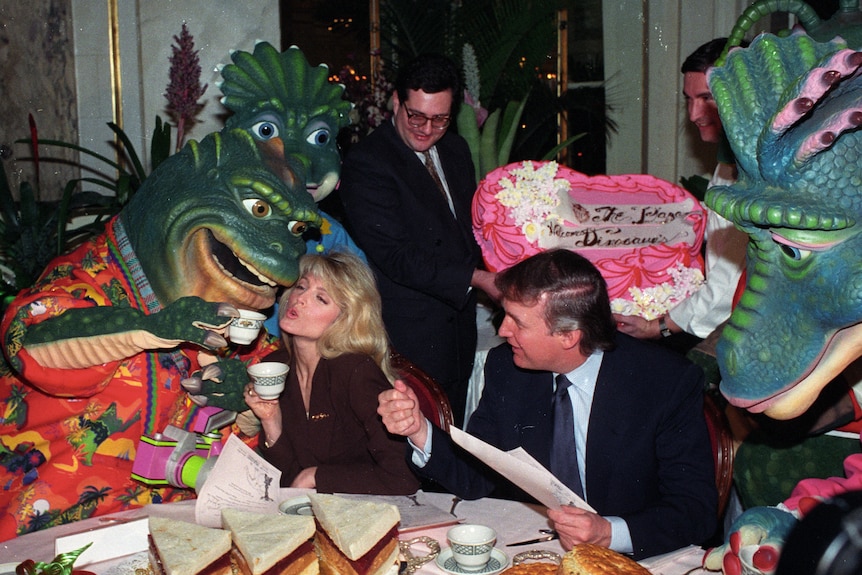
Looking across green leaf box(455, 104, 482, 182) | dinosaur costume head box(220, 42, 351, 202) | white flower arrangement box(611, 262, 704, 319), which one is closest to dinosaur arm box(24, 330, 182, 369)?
dinosaur costume head box(220, 42, 351, 202)

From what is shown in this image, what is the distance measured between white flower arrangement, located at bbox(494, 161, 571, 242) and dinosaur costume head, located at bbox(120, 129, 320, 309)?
3.90ft

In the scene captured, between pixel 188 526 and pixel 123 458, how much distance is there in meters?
0.51

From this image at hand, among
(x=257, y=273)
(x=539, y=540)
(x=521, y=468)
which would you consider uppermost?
(x=257, y=273)

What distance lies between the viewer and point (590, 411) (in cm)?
242

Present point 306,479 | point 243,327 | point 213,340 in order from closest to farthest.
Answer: point 213,340 < point 243,327 < point 306,479

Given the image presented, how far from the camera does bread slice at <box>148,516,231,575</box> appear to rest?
5.74 feet

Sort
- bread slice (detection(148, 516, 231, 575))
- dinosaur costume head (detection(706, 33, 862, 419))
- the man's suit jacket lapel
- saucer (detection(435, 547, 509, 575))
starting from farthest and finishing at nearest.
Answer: the man's suit jacket lapel, saucer (detection(435, 547, 509, 575)), bread slice (detection(148, 516, 231, 575)), dinosaur costume head (detection(706, 33, 862, 419))

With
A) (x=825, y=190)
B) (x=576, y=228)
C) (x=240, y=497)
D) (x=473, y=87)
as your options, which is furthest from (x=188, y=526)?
(x=473, y=87)

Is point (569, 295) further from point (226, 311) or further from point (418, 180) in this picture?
point (418, 180)

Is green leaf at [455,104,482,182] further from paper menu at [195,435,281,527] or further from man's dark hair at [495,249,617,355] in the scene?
paper menu at [195,435,281,527]

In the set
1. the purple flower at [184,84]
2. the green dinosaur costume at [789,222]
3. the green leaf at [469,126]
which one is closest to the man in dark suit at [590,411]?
the green dinosaur costume at [789,222]

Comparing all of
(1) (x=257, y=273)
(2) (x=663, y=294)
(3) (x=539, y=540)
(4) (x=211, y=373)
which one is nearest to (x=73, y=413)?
(4) (x=211, y=373)

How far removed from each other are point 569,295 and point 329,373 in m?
0.94

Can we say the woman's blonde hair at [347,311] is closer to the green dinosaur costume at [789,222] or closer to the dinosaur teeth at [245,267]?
the dinosaur teeth at [245,267]
